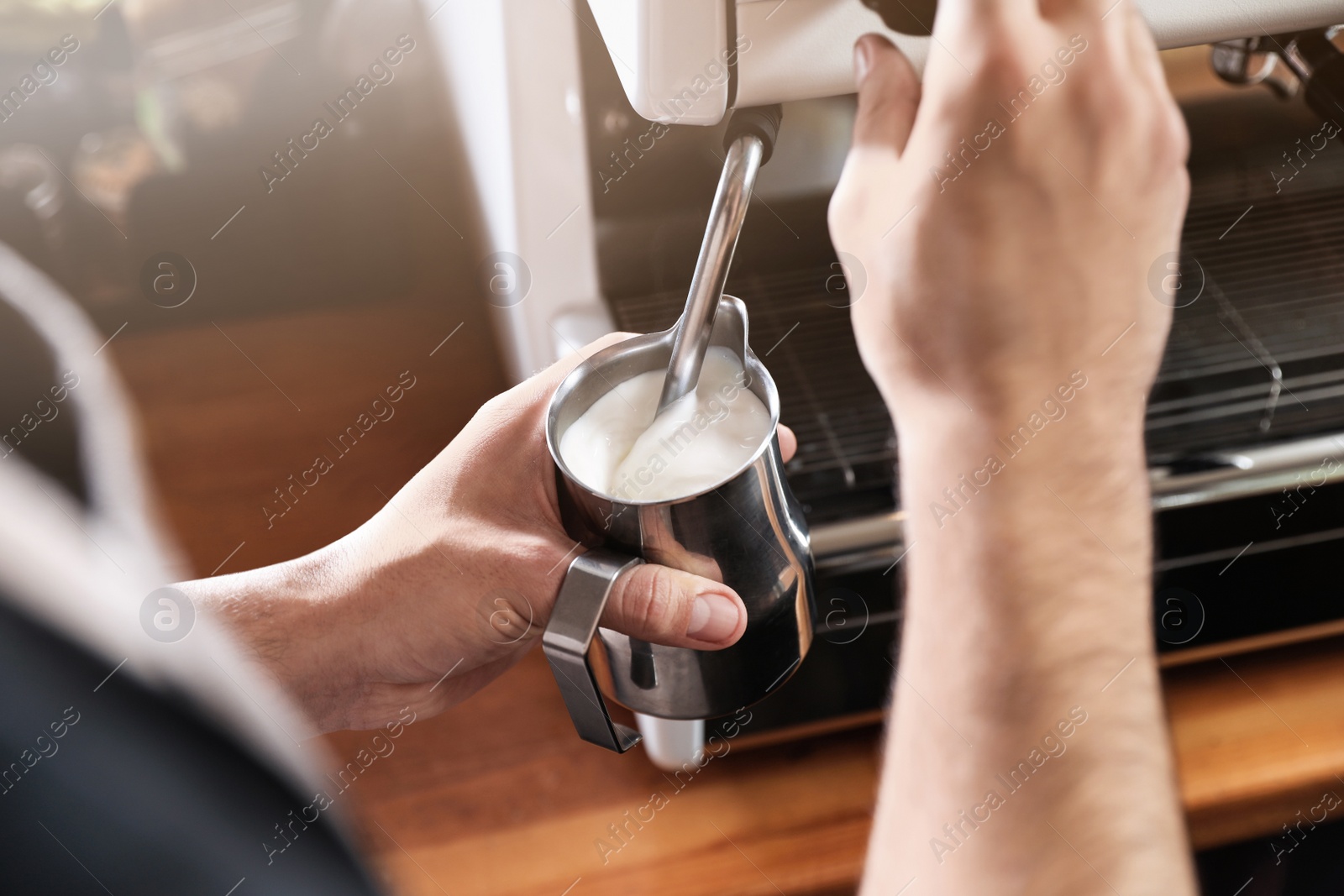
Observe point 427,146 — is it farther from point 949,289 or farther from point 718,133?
point 949,289

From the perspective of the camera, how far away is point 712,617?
319 millimetres

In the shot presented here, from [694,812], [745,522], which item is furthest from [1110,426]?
[694,812]

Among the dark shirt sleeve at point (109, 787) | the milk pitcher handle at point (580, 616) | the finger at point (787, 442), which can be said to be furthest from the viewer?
the finger at point (787, 442)

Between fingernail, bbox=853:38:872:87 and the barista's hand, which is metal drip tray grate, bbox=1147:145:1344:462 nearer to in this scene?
the barista's hand

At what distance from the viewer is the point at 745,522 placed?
312mm

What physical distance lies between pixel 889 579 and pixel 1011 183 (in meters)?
0.17

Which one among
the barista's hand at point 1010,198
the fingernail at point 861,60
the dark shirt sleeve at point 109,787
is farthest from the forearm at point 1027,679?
the dark shirt sleeve at point 109,787

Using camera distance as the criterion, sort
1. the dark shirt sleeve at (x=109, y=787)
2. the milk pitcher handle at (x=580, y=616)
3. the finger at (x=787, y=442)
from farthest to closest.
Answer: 1. the finger at (x=787, y=442)
2. the milk pitcher handle at (x=580, y=616)
3. the dark shirt sleeve at (x=109, y=787)

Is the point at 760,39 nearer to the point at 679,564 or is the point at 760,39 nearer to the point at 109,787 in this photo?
the point at 679,564

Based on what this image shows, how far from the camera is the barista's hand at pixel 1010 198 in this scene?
33 cm

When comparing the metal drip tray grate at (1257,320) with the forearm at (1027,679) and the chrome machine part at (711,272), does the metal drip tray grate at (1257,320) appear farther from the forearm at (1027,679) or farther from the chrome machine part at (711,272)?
the chrome machine part at (711,272)

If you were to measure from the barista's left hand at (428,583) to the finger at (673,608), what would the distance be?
0.16ft

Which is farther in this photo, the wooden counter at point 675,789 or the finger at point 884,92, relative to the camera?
the wooden counter at point 675,789

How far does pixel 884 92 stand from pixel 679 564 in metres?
0.19
